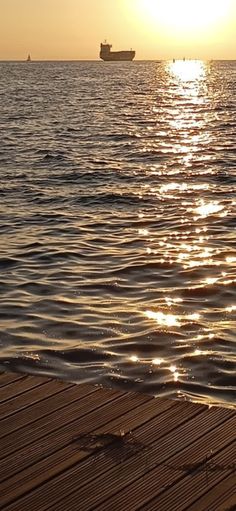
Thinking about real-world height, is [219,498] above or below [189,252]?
above

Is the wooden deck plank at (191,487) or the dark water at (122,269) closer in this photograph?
the wooden deck plank at (191,487)

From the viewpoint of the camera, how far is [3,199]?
1702cm

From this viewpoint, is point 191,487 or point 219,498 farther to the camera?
point 191,487

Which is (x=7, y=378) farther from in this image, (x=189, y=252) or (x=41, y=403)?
(x=189, y=252)

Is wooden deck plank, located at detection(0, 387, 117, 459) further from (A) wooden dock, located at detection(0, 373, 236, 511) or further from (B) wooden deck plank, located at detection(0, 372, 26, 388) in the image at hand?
(B) wooden deck plank, located at detection(0, 372, 26, 388)

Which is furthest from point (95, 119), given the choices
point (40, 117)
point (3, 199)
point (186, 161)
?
point (3, 199)

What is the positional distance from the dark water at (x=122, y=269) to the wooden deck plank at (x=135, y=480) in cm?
197

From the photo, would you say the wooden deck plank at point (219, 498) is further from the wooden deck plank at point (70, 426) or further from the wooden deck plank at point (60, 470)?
the wooden deck plank at point (70, 426)

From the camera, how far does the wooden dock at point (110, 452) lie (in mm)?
4461

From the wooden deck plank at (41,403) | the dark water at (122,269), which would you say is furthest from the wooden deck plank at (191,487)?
the dark water at (122,269)

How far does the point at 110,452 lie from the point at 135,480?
1.20ft

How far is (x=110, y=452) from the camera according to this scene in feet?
16.3

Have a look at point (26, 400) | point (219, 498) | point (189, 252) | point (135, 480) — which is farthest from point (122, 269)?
point (219, 498)

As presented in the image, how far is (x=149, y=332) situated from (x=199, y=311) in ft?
3.14
